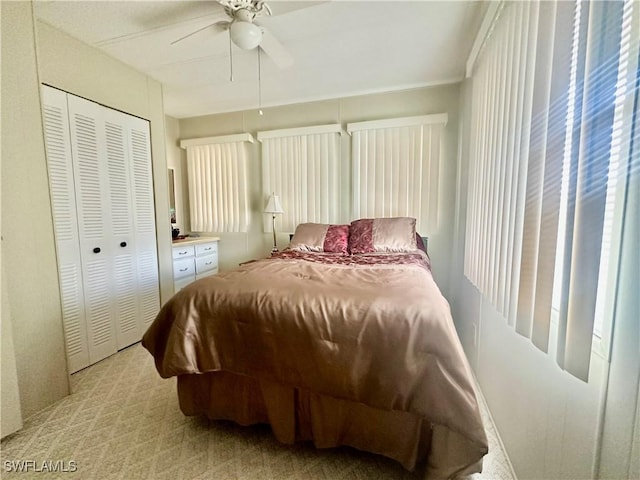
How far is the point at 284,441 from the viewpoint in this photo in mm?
1346

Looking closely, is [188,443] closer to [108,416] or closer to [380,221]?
[108,416]

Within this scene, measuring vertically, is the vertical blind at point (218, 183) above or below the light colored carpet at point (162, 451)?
above

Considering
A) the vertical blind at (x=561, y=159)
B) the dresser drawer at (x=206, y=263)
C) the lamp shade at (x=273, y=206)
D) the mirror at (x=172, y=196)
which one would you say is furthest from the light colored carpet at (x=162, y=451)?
the mirror at (x=172, y=196)

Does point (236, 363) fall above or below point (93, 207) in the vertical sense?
below

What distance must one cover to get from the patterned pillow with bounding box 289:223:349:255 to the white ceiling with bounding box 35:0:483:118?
1.57 metres

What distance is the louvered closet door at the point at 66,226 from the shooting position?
76.1 inches

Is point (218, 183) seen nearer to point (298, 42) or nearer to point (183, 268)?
point (183, 268)

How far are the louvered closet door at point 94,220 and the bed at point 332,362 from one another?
45.9 inches

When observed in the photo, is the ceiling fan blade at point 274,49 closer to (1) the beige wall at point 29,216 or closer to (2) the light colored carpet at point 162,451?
(1) the beige wall at point 29,216

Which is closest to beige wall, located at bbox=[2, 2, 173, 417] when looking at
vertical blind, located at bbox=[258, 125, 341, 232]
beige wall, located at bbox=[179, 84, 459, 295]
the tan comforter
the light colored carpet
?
the light colored carpet

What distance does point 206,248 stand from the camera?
363 centimetres

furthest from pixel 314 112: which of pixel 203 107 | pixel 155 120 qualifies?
pixel 155 120

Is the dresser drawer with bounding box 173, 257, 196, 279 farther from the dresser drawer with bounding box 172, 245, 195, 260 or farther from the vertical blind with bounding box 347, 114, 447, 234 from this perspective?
the vertical blind with bounding box 347, 114, 447, 234

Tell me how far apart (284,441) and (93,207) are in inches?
90.1
